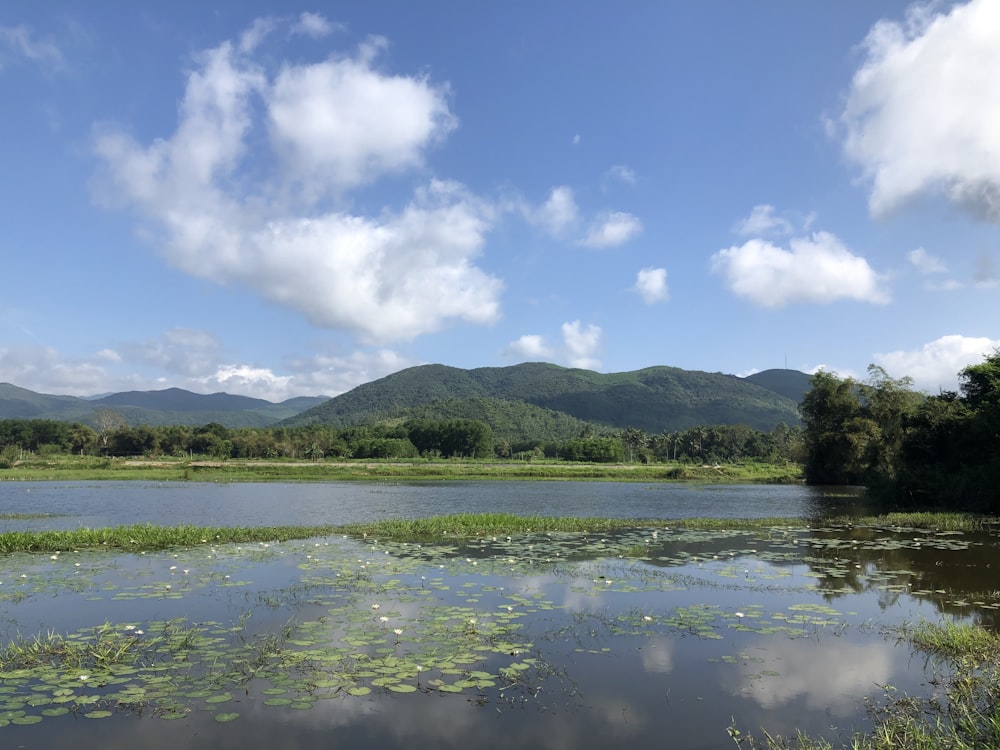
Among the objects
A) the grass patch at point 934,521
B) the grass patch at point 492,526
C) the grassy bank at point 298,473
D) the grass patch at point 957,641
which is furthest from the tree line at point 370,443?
the grass patch at point 957,641

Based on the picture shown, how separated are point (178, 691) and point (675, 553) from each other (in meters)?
15.0

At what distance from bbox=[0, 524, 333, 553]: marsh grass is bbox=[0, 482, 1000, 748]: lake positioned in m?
1.18

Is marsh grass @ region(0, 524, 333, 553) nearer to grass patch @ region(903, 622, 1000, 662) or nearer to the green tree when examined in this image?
grass patch @ region(903, 622, 1000, 662)

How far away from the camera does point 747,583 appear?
14.6 metres

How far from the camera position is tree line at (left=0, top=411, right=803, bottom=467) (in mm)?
113875

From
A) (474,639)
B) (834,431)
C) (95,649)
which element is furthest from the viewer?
(834,431)

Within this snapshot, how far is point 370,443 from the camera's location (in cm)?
13175

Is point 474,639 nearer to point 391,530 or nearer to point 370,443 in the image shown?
point 391,530

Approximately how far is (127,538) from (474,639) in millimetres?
15217

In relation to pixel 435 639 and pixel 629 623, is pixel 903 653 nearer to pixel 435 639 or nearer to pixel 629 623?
pixel 629 623

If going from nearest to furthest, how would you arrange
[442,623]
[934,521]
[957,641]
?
[957,641] → [442,623] → [934,521]

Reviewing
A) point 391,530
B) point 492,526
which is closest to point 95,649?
point 391,530

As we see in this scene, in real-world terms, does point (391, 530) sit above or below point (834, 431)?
below

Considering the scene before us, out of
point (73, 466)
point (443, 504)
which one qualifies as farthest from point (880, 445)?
point (73, 466)
